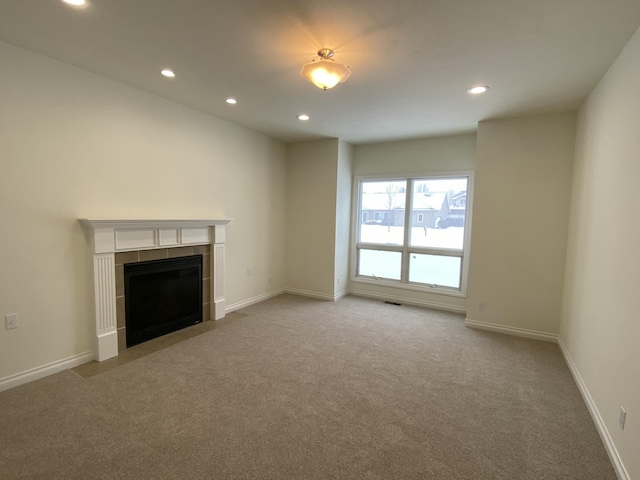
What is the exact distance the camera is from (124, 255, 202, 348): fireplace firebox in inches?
127

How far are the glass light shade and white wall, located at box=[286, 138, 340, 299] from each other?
9.03 feet

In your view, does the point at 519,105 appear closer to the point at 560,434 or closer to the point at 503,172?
the point at 503,172

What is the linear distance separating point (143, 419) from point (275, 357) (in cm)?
123

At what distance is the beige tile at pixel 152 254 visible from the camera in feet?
10.8

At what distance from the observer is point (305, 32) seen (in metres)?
2.11

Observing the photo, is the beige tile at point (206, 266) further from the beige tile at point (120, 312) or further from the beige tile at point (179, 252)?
the beige tile at point (120, 312)

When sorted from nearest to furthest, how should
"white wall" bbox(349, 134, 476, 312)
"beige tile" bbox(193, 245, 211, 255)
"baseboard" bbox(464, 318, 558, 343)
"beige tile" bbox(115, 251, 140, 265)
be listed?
"beige tile" bbox(115, 251, 140, 265) < "baseboard" bbox(464, 318, 558, 343) < "beige tile" bbox(193, 245, 211, 255) < "white wall" bbox(349, 134, 476, 312)

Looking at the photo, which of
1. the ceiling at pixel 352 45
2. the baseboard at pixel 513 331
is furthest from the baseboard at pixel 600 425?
the ceiling at pixel 352 45

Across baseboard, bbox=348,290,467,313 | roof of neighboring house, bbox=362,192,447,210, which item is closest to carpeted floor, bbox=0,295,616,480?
baseboard, bbox=348,290,467,313

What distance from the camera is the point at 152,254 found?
3.38 m

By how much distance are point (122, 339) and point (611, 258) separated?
14.1ft

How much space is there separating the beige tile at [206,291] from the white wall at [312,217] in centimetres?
174

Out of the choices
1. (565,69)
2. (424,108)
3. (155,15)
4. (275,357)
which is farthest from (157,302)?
(565,69)

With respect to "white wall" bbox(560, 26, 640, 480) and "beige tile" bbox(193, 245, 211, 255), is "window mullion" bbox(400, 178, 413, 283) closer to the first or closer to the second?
"white wall" bbox(560, 26, 640, 480)
